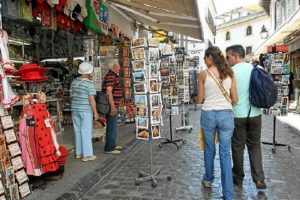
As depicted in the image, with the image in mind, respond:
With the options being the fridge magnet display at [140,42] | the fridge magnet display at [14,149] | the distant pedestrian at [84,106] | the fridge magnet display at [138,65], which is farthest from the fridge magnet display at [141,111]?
the fridge magnet display at [14,149]

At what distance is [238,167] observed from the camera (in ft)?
15.9

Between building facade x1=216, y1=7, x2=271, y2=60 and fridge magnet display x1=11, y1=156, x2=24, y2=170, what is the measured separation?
4473cm

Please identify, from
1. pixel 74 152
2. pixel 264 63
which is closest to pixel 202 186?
pixel 74 152

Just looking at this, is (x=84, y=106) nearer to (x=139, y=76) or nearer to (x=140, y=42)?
(x=139, y=76)

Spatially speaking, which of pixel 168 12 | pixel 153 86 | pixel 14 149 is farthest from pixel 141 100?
pixel 168 12

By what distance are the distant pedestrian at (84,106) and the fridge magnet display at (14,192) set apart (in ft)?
6.57

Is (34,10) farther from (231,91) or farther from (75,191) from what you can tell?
(231,91)

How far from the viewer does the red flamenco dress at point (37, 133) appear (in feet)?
14.8

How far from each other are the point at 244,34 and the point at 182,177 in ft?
165

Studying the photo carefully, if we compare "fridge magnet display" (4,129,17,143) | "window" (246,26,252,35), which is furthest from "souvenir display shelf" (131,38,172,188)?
"window" (246,26,252,35)

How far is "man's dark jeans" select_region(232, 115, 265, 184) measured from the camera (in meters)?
4.65

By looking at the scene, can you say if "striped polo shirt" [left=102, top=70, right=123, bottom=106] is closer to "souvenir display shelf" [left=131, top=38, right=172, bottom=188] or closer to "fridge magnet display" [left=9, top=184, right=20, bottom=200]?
"souvenir display shelf" [left=131, top=38, right=172, bottom=188]

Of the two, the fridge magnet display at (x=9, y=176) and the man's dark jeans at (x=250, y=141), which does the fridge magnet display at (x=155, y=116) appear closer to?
the man's dark jeans at (x=250, y=141)

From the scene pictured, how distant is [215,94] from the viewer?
423 cm
